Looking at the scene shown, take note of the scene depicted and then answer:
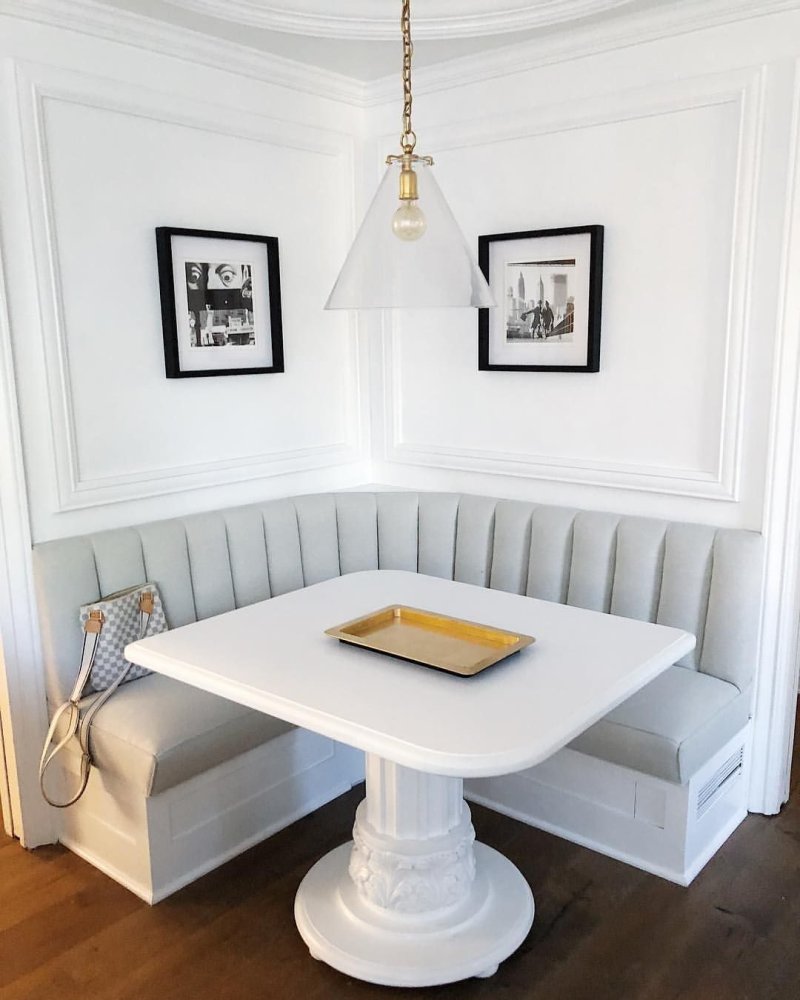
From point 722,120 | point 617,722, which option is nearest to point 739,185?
point 722,120

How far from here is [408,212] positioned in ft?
5.72

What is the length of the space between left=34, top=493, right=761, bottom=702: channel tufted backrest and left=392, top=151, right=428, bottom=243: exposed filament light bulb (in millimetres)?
1385

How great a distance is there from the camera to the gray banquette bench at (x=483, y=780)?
2352 mm

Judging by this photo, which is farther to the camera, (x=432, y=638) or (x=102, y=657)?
(x=102, y=657)

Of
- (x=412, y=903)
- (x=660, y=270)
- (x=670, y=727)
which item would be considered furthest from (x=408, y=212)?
(x=412, y=903)

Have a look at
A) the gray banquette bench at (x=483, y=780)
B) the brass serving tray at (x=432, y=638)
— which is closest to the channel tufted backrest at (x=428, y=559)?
the gray banquette bench at (x=483, y=780)

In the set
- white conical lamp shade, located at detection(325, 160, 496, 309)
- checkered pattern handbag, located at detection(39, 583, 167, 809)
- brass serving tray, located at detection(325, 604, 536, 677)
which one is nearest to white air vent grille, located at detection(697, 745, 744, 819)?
brass serving tray, located at detection(325, 604, 536, 677)

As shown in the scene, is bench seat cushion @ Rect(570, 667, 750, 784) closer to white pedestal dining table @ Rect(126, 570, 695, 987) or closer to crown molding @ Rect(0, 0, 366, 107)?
white pedestal dining table @ Rect(126, 570, 695, 987)

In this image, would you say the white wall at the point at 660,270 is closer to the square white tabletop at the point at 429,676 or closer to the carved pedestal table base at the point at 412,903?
the square white tabletop at the point at 429,676

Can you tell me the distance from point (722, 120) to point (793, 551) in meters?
1.29

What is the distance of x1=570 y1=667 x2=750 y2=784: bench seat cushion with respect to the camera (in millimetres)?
2295

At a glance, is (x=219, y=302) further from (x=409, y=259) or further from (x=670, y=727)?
(x=670, y=727)

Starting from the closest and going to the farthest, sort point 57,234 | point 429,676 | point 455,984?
point 429,676 < point 455,984 < point 57,234

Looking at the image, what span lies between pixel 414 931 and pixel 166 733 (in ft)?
2.64
